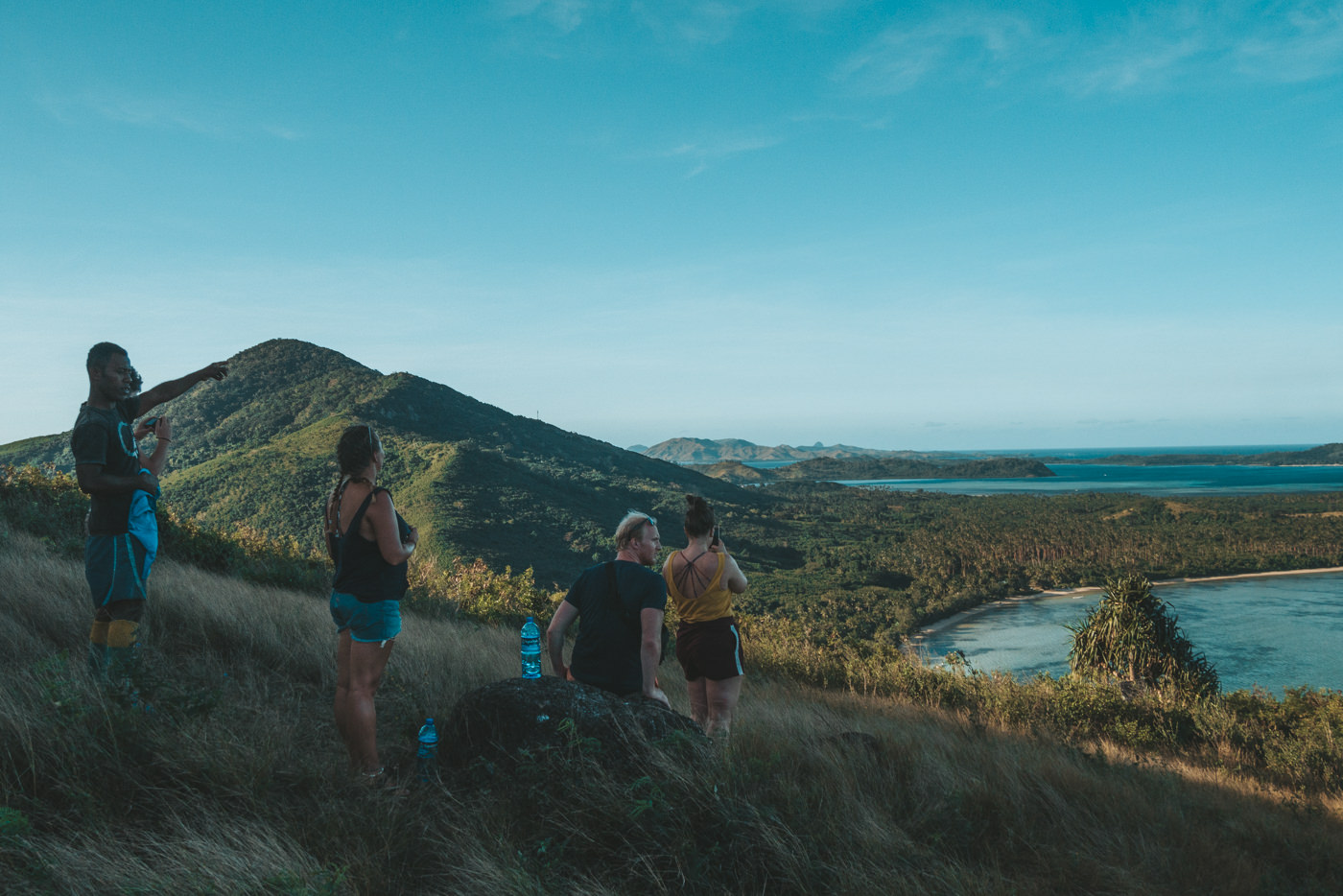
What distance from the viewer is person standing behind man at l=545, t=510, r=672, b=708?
3643 millimetres

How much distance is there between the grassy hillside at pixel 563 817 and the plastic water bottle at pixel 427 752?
0.19 meters

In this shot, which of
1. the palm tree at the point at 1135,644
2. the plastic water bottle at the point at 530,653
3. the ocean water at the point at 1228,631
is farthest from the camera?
the ocean water at the point at 1228,631

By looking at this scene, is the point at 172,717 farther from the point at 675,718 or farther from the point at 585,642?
the point at 675,718

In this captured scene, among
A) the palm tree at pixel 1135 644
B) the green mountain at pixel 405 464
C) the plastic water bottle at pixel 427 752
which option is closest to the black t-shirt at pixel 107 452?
the plastic water bottle at pixel 427 752

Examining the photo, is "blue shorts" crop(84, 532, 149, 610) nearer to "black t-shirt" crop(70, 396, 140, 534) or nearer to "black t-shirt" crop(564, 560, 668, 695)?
"black t-shirt" crop(70, 396, 140, 534)

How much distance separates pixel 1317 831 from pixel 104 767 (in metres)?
6.42

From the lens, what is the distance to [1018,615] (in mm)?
66625

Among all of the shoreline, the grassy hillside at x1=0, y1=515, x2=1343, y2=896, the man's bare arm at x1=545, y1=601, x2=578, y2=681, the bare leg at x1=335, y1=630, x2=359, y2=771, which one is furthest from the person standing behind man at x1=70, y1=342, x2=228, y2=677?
the shoreline

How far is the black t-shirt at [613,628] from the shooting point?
3.66 meters

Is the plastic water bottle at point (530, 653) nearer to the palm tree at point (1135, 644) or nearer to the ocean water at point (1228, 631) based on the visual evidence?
the palm tree at point (1135, 644)

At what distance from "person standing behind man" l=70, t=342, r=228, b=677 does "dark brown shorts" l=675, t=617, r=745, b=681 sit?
2929 mm

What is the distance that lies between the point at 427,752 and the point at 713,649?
174cm

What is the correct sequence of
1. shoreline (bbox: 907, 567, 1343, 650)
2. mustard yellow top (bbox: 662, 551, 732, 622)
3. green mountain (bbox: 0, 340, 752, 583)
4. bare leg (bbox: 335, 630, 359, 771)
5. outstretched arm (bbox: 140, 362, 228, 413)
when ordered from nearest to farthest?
bare leg (bbox: 335, 630, 359, 771)
outstretched arm (bbox: 140, 362, 228, 413)
mustard yellow top (bbox: 662, 551, 732, 622)
green mountain (bbox: 0, 340, 752, 583)
shoreline (bbox: 907, 567, 1343, 650)

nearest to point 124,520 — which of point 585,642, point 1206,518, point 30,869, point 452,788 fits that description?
point 30,869
